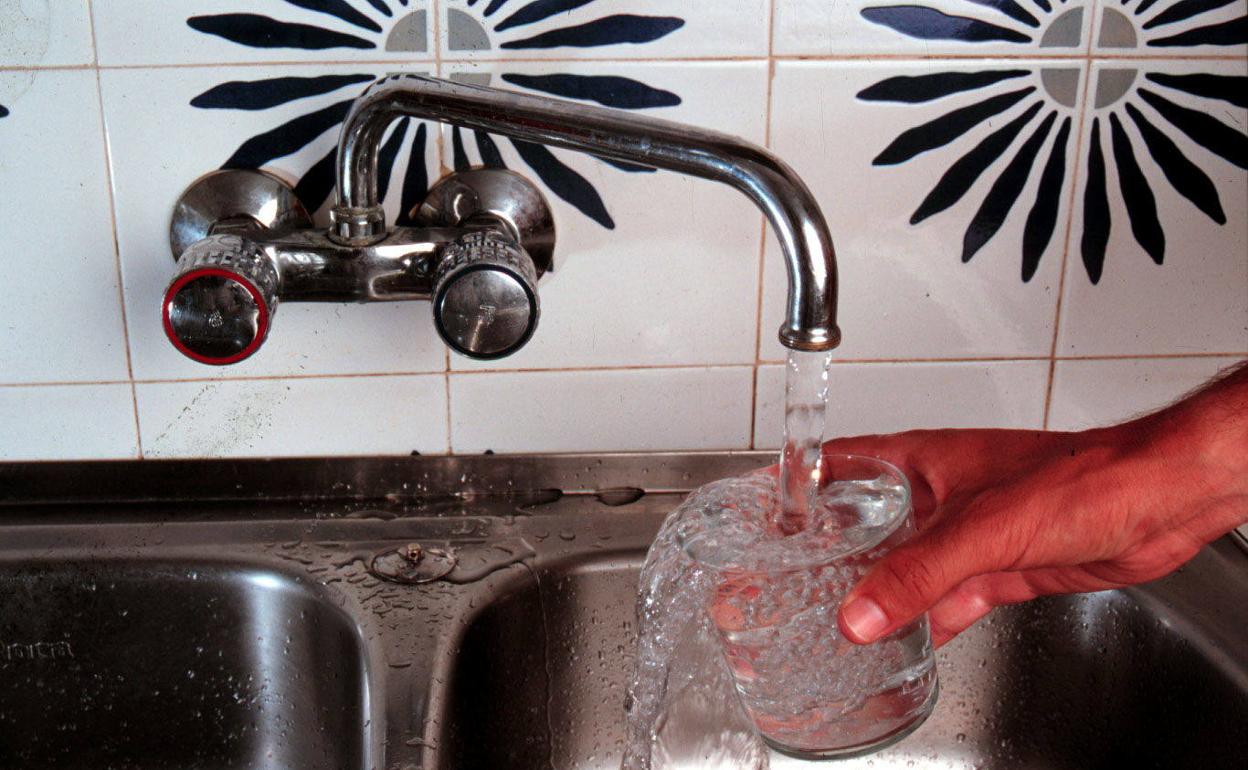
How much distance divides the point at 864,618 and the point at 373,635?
13.9 inches

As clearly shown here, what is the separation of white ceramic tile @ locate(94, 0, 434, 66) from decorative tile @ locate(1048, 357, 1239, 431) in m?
0.53

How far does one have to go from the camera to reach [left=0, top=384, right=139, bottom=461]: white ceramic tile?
88cm

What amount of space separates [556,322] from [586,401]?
0.07 metres

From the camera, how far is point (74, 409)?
0.88 metres

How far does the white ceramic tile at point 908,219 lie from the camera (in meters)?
0.84

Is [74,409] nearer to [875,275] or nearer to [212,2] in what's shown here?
[212,2]

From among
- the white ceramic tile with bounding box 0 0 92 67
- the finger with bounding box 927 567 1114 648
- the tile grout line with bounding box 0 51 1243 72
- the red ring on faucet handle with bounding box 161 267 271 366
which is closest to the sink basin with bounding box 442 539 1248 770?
the finger with bounding box 927 567 1114 648

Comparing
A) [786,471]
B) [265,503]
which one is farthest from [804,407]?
[265,503]

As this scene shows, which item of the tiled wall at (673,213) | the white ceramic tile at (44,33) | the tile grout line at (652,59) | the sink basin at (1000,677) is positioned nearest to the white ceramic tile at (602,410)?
the tiled wall at (673,213)

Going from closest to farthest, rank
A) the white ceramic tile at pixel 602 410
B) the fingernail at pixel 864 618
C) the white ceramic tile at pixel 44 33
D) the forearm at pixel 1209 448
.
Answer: the fingernail at pixel 864 618, the forearm at pixel 1209 448, the white ceramic tile at pixel 44 33, the white ceramic tile at pixel 602 410

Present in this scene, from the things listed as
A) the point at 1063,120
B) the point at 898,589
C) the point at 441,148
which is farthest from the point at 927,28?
the point at 898,589

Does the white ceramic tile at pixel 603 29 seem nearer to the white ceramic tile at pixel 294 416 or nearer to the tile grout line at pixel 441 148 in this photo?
the tile grout line at pixel 441 148

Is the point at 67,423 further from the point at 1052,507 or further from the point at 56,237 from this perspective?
the point at 1052,507

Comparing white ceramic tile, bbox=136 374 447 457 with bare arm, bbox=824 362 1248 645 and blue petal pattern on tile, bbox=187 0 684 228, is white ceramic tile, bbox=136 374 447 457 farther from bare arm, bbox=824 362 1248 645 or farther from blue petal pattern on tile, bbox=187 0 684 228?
bare arm, bbox=824 362 1248 645
